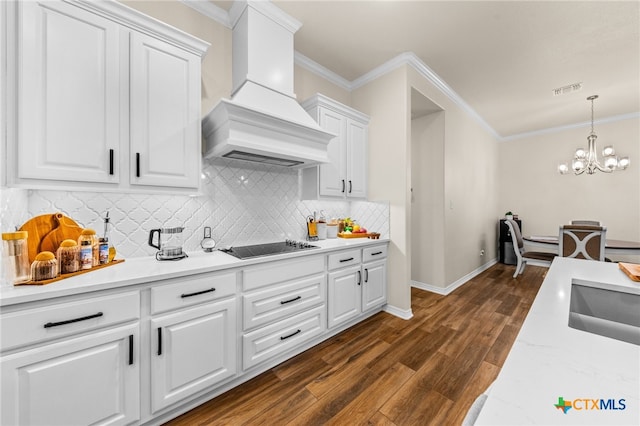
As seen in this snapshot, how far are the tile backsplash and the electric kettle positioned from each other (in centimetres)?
10

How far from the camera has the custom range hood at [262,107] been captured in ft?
5.91

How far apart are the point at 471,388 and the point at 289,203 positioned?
2140 millimetres

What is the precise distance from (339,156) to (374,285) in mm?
1506

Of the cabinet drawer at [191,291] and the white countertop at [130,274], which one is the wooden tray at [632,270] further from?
the cabinet drawer at [191,291]

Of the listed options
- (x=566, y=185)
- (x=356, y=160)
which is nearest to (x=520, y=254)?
(x=566, y=185)

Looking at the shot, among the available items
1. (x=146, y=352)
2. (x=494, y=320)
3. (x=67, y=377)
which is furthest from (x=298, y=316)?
(x=494, y=320)

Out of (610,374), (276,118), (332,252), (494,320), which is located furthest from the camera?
(494,320)

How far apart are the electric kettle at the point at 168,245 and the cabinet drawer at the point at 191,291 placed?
0.34 meters

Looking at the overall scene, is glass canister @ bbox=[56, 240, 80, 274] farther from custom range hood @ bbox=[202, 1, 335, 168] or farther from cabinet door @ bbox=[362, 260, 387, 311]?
cabinet door @ bbox=[362, 260, 387, 311]

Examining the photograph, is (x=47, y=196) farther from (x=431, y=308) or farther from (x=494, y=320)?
(x=494, y=320)

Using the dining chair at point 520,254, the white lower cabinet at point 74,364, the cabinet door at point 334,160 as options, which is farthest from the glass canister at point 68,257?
the dining chair at point 520,254

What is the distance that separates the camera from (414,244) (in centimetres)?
391

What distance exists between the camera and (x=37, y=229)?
125cm

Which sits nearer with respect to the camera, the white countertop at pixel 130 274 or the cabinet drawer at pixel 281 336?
the white countertop at pixel 130 274
